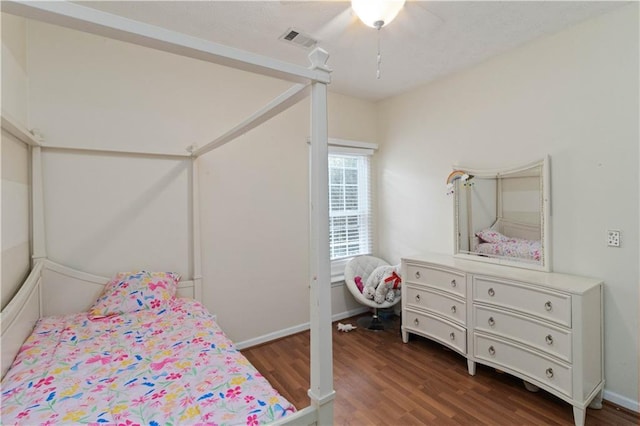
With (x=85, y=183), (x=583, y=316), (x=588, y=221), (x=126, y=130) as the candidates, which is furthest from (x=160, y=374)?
(x=588, y=221)

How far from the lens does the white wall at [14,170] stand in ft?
5.55

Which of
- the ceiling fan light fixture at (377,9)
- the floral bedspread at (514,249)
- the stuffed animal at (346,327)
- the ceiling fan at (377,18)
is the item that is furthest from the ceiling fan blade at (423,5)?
the stuffed animal at (346,327)

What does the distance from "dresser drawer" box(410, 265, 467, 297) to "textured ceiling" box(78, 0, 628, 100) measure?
1913mm

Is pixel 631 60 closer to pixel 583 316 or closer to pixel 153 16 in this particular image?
pixel 583 316

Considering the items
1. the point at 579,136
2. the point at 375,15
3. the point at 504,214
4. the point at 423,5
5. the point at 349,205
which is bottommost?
the point at 504,214

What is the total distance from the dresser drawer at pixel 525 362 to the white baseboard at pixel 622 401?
513 millimetres

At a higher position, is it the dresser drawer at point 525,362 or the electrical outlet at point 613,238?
the electrical outlet at point 613,238

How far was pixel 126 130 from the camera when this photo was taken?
2.43 meters

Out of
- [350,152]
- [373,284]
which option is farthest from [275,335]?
[350,152]

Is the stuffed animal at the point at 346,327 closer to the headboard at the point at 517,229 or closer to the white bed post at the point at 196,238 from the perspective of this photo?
the white bed post at the point at 196,238

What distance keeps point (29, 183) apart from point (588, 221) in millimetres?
3951

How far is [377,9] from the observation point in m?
1.66

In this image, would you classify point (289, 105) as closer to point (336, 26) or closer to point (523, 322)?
point (336, 26)

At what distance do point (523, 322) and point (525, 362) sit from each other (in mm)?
274
